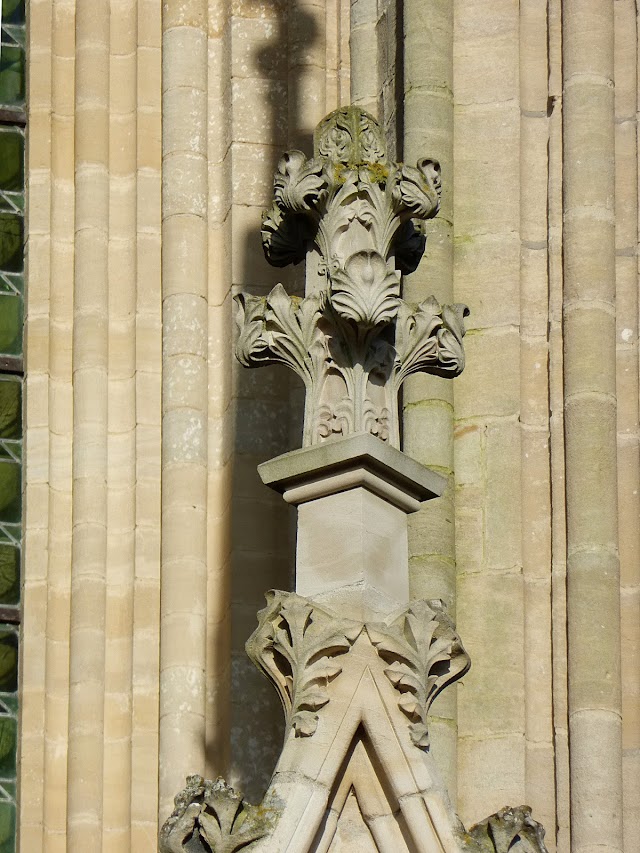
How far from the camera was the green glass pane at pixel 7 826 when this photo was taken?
9758 millimetres

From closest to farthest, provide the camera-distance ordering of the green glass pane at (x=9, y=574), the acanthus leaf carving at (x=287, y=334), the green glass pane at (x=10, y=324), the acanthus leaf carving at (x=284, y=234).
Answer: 1. the acanthus leaf carving at (x=287, y=334)
2. the acanthus leaf carving at (x=284, y=234)
3. the green glass pane at (x=9, y=574)
4. the green glass pane at (x=10, y=324)

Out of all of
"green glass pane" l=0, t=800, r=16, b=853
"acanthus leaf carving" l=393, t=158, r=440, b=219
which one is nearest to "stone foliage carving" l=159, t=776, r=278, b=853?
"acanthus leaf carving" l=393, t=158, r=440, b=219

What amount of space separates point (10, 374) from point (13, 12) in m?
1.33

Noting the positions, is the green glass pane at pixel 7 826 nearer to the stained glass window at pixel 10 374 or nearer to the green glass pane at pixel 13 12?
the stained glass window at pixel 10 374

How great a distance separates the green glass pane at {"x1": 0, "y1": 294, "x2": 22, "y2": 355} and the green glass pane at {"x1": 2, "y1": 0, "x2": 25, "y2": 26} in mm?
1009

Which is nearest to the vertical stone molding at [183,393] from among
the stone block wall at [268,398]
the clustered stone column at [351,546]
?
the stone block wall at [268,398]

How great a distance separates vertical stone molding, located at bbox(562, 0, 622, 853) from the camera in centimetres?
877

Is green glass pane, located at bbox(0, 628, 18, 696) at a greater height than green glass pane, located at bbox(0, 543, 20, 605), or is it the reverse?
green glass pane, located at bbox(0, 543, 20, 605)

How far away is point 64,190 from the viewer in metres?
10.5

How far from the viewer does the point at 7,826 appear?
9789mm

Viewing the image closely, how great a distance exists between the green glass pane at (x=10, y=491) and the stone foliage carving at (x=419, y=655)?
2647 mm

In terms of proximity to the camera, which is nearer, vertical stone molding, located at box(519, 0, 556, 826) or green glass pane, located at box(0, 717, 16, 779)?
vertical stone molding, located at box(519, 0, 556, 826)

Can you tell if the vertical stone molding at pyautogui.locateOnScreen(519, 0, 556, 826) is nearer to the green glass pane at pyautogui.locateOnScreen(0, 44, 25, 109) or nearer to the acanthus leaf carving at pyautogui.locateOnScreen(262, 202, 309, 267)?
the acanthus leaf carving at pyautogui.locateOnScreen(262, 202, 309, 267)

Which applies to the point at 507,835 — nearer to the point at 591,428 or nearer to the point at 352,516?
the point at 352,516
